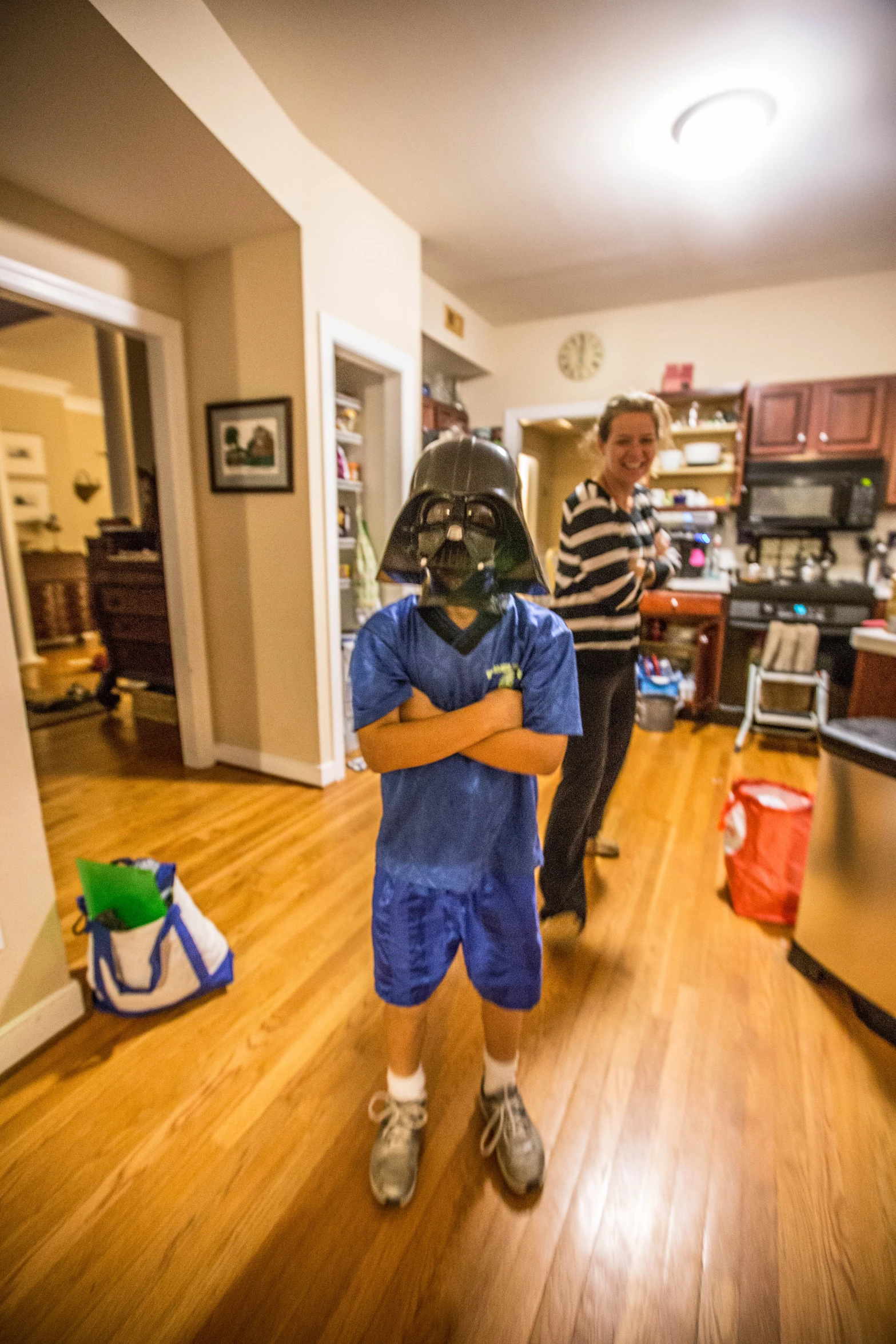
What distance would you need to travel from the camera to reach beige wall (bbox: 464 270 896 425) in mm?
3551

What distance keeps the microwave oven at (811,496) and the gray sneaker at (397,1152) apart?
374cm

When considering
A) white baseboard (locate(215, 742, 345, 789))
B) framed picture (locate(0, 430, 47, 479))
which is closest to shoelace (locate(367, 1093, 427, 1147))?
white baseboard (locate(215, 742, 345, 789))

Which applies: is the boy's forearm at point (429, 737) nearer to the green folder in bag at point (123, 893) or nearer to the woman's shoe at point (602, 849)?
the green folder in bag at point (123, 893)

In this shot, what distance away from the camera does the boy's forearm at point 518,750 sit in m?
0.85

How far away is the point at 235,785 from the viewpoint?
9.11 feet

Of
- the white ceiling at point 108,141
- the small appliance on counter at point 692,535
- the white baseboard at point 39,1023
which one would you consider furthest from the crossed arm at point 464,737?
the small appliance on counter at point 692,535

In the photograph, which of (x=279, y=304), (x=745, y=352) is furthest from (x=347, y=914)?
(x=745, y=352)

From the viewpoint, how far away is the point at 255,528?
2703 millimetres

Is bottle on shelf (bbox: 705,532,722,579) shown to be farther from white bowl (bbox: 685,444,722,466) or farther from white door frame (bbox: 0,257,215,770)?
white door frame (bbox: 0,257,215,770)

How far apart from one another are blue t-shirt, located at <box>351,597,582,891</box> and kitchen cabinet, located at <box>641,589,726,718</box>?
9.70ft

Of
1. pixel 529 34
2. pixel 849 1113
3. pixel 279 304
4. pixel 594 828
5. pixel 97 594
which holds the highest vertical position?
pixel 529 34

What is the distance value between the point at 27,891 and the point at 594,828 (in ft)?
5.18

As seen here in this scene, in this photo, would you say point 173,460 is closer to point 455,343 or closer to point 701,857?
point 455,343

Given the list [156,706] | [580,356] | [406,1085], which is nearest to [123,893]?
[406,1085]
